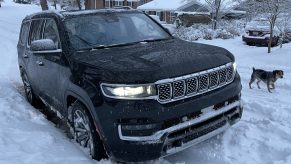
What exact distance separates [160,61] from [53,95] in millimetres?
2210

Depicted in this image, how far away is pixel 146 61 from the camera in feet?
14.0

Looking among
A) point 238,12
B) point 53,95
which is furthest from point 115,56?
point 238,12

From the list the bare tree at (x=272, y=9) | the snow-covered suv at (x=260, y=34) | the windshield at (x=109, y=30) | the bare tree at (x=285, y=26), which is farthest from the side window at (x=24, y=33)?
the snow-covered suv at (x=260, y=34)

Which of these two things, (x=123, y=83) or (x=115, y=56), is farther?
(x=115, y=56)

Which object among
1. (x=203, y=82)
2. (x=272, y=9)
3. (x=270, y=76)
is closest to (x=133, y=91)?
(x=203, y=82)

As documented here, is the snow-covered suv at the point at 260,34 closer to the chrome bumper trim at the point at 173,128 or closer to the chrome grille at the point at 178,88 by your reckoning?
the chrome bumper trim at the point at 173,128

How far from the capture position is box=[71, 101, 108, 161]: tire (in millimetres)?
4469

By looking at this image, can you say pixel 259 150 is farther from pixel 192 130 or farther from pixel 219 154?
pixel 192 130

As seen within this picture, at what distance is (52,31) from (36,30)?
1133 mm

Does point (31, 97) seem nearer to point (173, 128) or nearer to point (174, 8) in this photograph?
point (173, 128)

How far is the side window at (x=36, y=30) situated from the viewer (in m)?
6.42

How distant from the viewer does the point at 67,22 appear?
5.38 m

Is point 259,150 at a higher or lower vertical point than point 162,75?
lower

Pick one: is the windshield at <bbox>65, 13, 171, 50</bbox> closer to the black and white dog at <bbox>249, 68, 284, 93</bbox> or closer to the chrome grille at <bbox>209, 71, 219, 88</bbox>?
the chrome grille at <bbox>209, 71, 219, 88</bbox>
